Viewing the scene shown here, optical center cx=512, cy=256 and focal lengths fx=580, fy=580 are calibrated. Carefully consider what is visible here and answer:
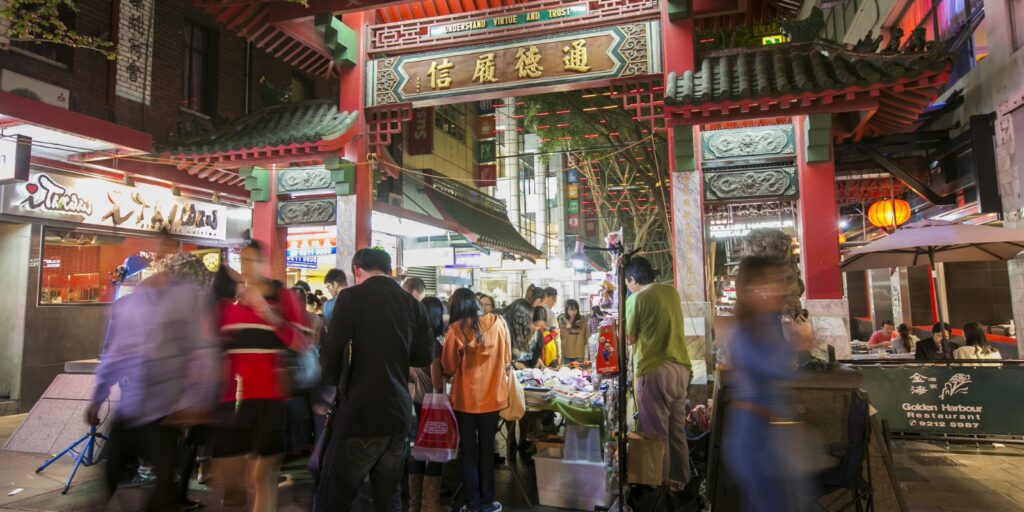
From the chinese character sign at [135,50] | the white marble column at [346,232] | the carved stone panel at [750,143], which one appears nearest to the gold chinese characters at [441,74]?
the white marble column at [346,232]

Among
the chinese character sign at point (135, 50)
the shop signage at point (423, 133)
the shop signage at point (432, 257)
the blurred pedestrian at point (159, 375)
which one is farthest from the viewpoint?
the shop signage at point (432, 257)

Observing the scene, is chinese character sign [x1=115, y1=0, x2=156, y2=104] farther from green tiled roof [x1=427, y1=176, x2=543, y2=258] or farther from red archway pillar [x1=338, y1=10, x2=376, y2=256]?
green tiled roof [x1=427, y1=176, x2=543, y2=258]

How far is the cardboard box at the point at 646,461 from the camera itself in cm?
507

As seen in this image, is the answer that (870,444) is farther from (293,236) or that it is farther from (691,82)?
(293,236)

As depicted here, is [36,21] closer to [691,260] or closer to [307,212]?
[307,212]

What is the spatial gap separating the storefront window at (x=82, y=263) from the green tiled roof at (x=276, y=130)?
5.86 ft

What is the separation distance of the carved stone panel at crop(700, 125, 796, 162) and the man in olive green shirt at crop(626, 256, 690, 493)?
3.01 metres

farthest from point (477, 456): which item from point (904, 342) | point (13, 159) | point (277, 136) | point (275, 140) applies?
point (904, 342)

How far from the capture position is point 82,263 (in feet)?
35.6

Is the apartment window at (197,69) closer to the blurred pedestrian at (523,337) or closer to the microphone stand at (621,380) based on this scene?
the blurred pedestrian at (523,337)

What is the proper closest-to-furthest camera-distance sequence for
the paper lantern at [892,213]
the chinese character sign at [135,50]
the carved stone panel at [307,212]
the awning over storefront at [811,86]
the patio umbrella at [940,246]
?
1. the awning over storefront at [811,86]
2. the patio umbrella at [940,246]
3. the carved stone panel at [307,212]
4. the paper lantern at [892,213]
5. the chinese character sign at [135,50]

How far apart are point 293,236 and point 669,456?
11.7 metres

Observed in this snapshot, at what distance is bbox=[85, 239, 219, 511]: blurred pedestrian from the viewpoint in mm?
3463

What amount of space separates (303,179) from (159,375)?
22.0 ft
